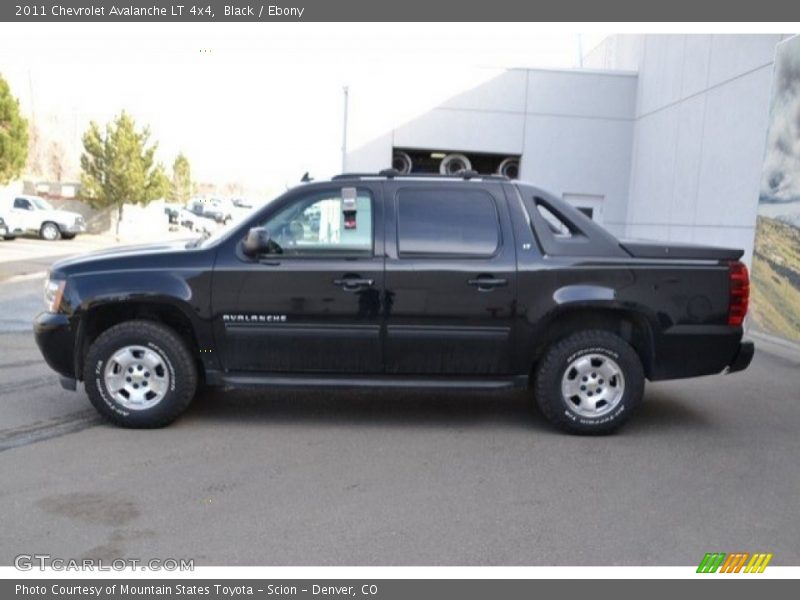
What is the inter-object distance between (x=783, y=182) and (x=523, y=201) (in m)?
6.09

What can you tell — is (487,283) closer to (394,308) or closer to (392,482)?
(394,308)

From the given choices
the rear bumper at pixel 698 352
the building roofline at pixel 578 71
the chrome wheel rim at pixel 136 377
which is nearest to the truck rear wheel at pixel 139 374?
the chrome wheel rim at pixel 136 377

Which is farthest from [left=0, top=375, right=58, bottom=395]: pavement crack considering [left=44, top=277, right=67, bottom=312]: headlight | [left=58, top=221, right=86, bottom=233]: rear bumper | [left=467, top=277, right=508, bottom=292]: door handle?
[left=58, top=221, right=86, bottom=233]: rear bumper

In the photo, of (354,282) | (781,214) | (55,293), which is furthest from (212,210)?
(354,282)

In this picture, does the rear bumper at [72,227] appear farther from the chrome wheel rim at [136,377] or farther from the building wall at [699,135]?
the chrome wheel rim at [136,377]

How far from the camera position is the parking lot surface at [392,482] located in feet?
12.0

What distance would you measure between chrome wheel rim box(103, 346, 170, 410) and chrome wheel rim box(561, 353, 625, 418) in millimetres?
3082

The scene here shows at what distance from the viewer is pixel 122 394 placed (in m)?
5.38

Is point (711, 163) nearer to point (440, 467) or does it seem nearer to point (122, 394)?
point (440, 467)

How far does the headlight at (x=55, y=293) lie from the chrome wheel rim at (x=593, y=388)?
389 centimetres

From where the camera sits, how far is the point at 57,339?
536 centimetres

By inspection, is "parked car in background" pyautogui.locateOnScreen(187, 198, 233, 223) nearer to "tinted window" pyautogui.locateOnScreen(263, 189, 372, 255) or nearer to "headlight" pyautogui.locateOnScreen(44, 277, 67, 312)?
"headlight" pyautogui.locateOnScreen(44, 277, 67, 312)

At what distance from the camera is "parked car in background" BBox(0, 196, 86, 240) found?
82.4 feet

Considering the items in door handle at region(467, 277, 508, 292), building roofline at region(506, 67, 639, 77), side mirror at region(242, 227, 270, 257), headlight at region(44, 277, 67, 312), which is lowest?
headlight at region(44, 277, 67, 312)
